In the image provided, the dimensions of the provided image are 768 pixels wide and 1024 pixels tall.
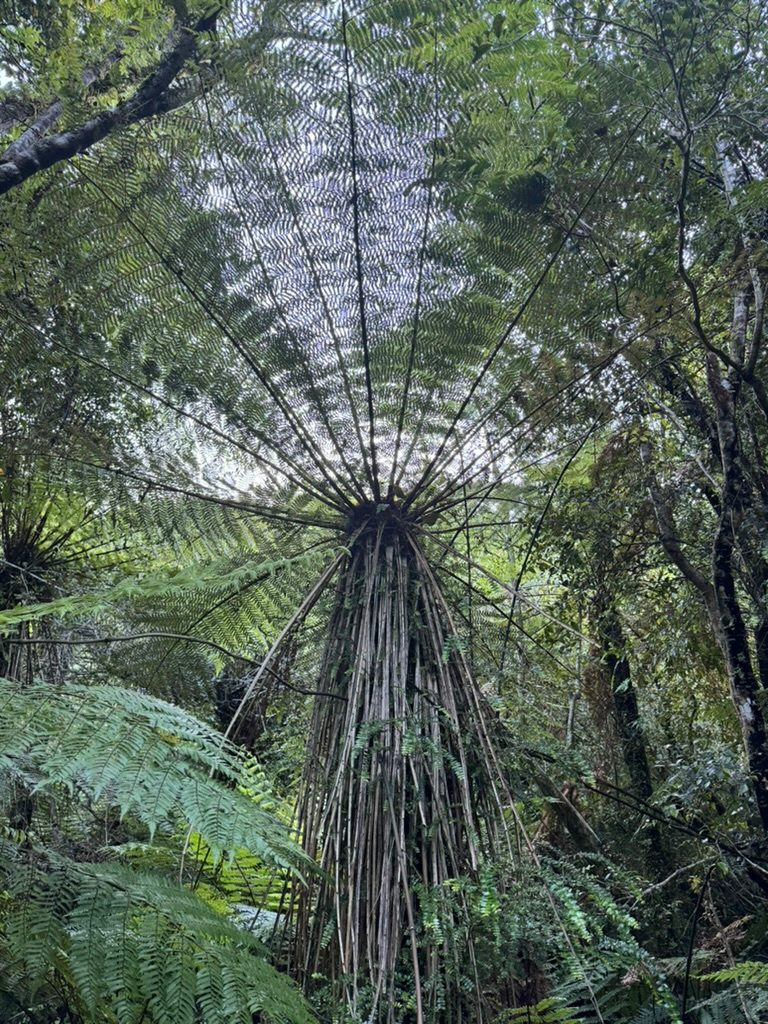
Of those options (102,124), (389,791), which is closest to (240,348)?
(102,124)

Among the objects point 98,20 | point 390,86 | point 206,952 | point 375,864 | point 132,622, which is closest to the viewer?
point 206,952

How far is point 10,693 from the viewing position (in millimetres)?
1146

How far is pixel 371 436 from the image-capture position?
200 cm

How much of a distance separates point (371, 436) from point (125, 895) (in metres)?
1.28

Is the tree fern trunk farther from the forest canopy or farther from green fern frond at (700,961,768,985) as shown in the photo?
green fern frond at (700,961,768,985)

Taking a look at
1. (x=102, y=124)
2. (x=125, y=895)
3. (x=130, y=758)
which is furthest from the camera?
(x=102, y=124)

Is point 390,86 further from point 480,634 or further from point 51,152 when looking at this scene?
point 480,634

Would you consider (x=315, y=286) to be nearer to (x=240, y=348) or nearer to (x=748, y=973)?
(x=240, y=348)

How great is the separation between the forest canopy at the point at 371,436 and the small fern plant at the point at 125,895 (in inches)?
0.4

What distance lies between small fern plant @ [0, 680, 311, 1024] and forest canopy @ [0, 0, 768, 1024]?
1cm

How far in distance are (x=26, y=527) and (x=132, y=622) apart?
165cm

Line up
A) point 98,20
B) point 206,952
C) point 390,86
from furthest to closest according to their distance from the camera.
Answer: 1. point 98,20
2. point 390,86
3. point 206,952

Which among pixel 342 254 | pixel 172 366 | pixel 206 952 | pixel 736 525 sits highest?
pixel 342 254

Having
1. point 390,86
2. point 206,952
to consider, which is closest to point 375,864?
point 206,952
